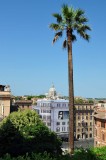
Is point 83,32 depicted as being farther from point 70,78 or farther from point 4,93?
point 4,93

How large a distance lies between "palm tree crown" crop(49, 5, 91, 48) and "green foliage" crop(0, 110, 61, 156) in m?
12.6

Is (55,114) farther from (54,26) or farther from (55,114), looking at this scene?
(54,26)

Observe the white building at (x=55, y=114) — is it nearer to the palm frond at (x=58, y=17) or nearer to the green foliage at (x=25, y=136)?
the green foliage at (x=25, y=136)

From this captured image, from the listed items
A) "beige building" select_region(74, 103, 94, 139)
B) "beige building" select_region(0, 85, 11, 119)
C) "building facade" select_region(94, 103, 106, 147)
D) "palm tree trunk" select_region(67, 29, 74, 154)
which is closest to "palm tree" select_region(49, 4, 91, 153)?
"palm tree trunk" select_region(67, 29, 74, 154)

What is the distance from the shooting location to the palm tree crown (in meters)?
30.5

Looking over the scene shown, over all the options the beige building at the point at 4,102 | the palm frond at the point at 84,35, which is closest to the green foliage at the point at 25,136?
the palm frond at the point at 84,35

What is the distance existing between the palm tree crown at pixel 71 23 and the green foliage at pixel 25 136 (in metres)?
12.6

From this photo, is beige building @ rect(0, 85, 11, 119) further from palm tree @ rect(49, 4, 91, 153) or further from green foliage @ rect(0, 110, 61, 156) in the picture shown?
palm tree @ rect(49, 4, 91, 153)

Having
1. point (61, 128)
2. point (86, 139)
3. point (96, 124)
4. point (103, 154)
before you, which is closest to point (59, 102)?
Answer: point (61, 128)

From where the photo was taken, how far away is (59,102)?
115500mm

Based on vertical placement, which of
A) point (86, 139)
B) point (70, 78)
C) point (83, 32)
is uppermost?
point (83, 32)

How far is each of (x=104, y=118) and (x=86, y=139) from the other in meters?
55.5

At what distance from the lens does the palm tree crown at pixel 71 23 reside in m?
30.5

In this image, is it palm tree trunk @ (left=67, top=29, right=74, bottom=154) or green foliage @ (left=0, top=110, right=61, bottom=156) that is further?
green foliage @ (left=0, top=110, right=61, bottom=156)
